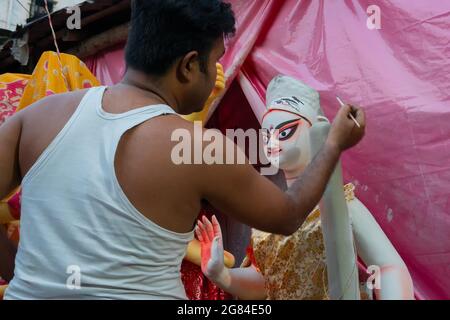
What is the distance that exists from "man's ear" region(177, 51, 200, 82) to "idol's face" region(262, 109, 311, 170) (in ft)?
3.15

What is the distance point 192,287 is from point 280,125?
848 mm

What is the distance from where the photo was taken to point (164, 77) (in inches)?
38.6

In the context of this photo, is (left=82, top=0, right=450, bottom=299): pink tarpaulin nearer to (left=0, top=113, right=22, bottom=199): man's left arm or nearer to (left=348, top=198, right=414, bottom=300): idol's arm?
(left=348, top=198, right=414, bottom=300): idol's arm

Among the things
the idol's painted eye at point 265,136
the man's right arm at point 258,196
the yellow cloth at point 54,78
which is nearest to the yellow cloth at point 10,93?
the yellow cloth at point 54,78

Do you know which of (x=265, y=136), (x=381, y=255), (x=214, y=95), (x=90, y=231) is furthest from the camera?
(x=214, y=95)

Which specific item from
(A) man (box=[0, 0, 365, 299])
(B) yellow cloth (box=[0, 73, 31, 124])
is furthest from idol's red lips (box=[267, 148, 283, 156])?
(B) yellow cloth (box=[0, 73, 31, 124])

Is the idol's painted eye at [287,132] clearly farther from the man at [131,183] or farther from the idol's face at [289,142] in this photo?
the man at [131,183]

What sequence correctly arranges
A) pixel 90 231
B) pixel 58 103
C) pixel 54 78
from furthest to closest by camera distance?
pixel 54 78
pixel 58 103
pixel 90 231

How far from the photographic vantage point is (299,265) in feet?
5.95

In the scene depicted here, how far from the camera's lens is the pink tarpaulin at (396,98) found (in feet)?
5.78

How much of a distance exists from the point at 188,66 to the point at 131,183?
0.83ft

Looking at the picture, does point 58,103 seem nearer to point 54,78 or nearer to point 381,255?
point 381,255

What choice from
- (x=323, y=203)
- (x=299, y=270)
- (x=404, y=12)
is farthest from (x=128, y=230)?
(x=404, y=12)

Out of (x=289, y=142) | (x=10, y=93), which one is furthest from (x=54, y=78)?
(x=289, y=142)
